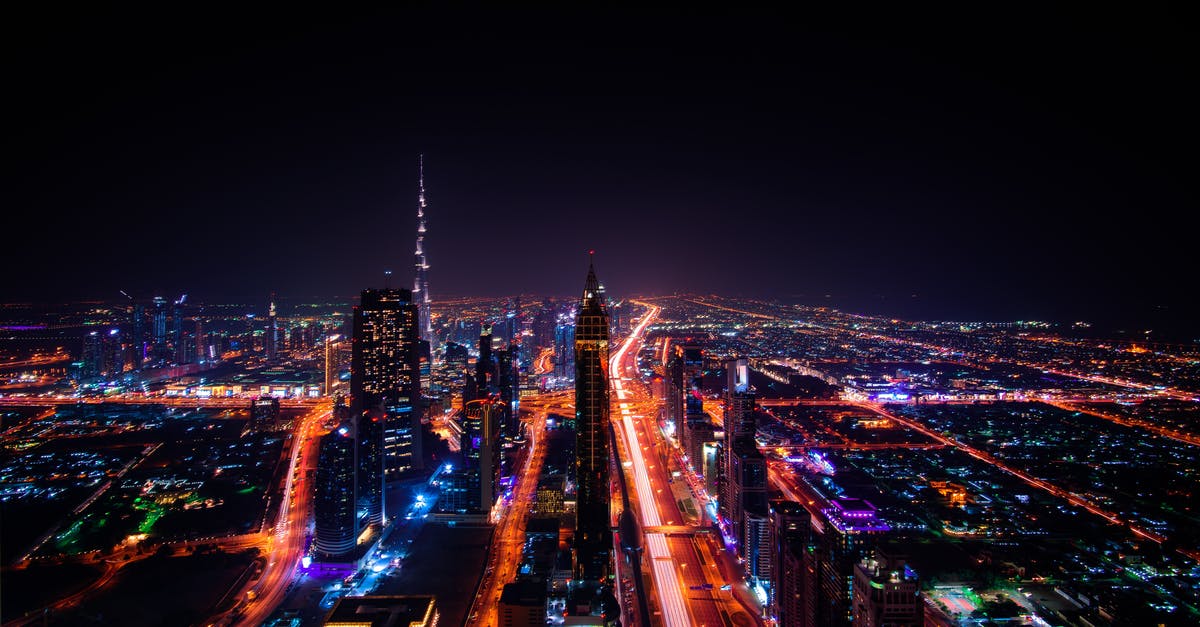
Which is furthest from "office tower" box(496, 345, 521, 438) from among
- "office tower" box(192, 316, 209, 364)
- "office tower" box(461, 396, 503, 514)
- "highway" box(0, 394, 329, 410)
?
"office tower" box(192, 316, 209, 364)

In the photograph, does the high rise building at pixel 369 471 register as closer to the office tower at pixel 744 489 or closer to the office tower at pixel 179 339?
the office tower at pixel 744 489

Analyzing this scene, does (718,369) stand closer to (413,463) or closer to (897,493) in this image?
(897,493)

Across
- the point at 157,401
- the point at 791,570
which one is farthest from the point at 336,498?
the point at 157,401

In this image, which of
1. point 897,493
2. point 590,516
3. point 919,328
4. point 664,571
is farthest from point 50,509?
point 919,328

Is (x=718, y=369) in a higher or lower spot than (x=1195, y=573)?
higher

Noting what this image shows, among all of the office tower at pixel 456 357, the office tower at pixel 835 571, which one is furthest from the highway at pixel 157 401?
the office tower at pixel 835 571

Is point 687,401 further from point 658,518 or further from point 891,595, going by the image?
point 891,595

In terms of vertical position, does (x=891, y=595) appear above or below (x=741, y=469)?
above
